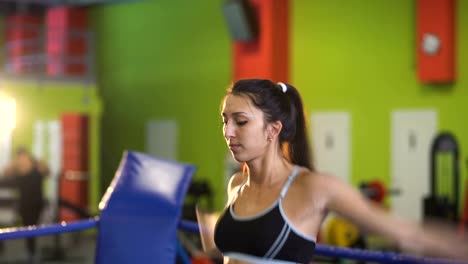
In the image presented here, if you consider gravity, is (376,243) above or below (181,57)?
below

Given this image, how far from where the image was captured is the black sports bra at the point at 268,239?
2113 mm

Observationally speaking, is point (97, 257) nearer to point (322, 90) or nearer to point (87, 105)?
point (322, 90)

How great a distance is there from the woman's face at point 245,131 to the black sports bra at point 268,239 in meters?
0.14

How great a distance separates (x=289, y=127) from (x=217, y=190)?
1047 centimetres

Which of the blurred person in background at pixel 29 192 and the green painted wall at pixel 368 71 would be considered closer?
the blurred person in background at pixel 29 192

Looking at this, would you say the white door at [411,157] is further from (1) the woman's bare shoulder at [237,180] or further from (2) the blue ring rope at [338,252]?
(1) the woman's bare shoulder at [237,180]

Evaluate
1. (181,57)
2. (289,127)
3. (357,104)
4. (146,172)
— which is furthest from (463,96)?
(289,127)

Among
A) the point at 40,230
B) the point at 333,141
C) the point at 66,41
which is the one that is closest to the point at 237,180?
the point at 40,230

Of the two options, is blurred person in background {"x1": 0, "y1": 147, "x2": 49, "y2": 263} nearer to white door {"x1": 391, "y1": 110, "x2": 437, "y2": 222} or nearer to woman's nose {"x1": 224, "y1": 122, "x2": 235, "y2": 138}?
white door {"x1": 391, "y1": 110, "x2": 437, "y2": 222}

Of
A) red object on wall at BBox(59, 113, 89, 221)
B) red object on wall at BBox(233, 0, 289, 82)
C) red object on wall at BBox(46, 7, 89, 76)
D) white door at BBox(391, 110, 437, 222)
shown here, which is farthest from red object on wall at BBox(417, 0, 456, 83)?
red object on wall at BBox(46, 7, 89, 76)

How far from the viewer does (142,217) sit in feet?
12.6

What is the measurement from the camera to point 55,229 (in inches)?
157

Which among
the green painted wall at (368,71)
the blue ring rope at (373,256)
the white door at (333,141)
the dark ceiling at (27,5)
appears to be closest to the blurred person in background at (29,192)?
the white door at (333,141)

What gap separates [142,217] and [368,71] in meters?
7.17
